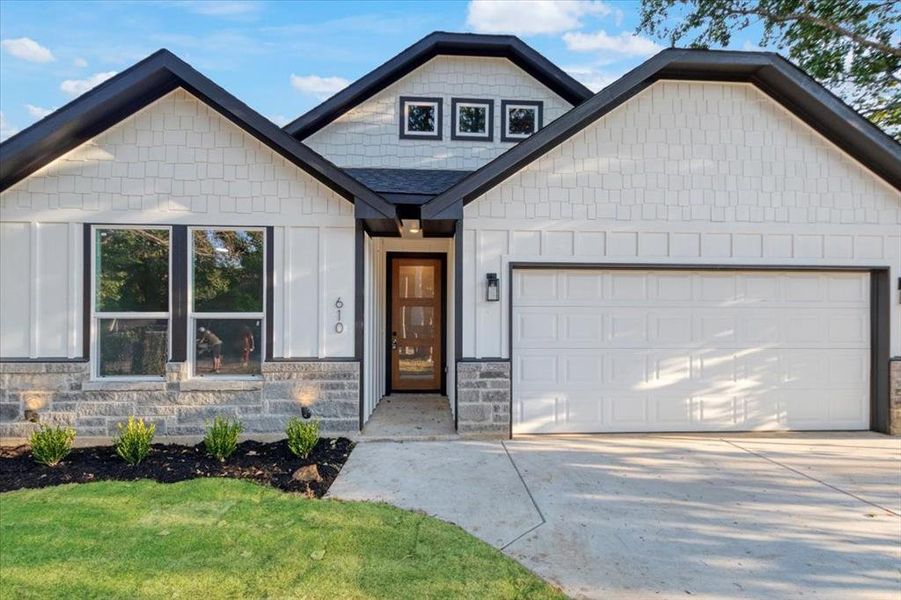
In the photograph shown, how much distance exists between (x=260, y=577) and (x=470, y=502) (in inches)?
74.8

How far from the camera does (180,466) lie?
5.41 meters

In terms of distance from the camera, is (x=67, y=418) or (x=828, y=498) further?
(x=67, y=418)

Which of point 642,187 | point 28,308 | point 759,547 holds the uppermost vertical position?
point 642,187

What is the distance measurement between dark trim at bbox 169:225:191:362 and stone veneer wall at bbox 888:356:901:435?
31.7 ft

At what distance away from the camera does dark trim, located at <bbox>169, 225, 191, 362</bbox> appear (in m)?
6.37

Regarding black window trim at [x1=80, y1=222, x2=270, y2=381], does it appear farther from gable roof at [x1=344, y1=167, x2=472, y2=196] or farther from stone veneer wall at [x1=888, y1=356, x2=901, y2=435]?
stone veneer wall at [x1=888, y1=356, x2=901, y2=435]

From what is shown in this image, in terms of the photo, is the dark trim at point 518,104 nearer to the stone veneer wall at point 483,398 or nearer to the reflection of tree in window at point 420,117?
the reflection of tree in window at point 420,117

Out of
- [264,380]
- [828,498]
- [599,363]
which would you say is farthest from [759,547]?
[264,380]

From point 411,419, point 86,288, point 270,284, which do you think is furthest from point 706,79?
Result: point 86,288

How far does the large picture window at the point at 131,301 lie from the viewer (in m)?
6.36

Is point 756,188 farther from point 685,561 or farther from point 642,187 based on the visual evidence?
→ point 685,561

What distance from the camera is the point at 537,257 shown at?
6.69m

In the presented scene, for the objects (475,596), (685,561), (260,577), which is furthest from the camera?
(685,561)

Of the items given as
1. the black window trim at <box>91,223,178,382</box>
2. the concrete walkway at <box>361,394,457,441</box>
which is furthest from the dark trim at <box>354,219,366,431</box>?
the black window trim at <box>91,223,178,382</box>
